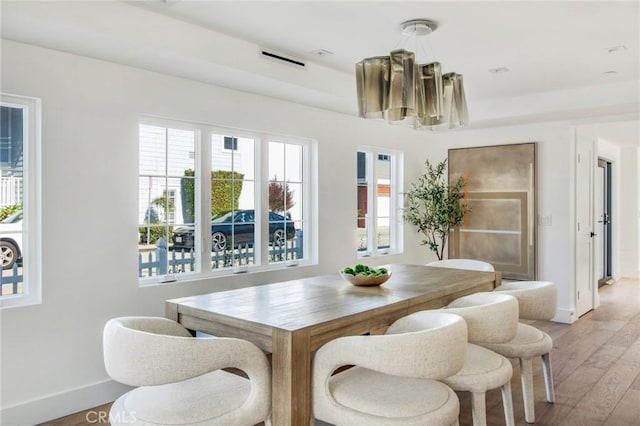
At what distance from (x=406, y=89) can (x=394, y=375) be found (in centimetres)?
158

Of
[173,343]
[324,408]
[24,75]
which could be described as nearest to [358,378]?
[324,408]

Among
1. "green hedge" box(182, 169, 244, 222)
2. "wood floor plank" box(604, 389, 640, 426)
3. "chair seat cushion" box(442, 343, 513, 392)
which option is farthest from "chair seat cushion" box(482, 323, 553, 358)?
"green hedge" box(182, 169, 244, 222)

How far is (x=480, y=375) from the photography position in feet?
7.54

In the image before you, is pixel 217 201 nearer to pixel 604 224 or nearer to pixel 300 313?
pixel 300 313

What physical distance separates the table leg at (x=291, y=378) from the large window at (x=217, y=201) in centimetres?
194

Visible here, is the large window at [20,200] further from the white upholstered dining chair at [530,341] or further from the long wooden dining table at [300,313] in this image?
the white upholstered dining chair at [530,341]

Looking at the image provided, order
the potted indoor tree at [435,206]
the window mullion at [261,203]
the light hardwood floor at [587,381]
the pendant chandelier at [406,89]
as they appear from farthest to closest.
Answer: the potted indoor tree at [435,206], the window mullion at [261,203], the light hardwood floor at [587,381], the pendant chandelier at [406,89]

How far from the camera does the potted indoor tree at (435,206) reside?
5855 mm

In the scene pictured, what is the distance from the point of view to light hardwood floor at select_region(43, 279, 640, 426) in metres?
2.92

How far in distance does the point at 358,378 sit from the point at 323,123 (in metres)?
3.17

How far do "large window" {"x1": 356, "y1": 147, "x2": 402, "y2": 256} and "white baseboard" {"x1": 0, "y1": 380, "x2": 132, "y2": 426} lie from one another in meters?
2.96

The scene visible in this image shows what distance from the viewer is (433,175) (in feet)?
19.8

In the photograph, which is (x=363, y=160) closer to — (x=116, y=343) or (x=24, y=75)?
(x=24, y=75)

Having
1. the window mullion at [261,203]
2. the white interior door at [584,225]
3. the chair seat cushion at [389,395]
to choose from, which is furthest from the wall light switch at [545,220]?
the chair seat cushion at [389,395]
